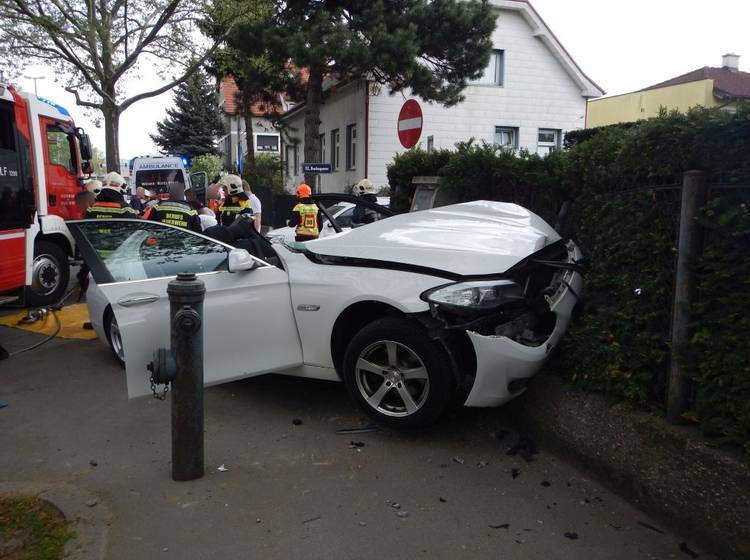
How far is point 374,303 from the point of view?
422 cm

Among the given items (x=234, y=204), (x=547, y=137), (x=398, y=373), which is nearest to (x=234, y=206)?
(x=234, y=204)

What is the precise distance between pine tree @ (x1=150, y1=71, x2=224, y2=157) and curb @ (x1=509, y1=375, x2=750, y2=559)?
1892 inches

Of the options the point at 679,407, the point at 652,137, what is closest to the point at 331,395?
the point at 679,407

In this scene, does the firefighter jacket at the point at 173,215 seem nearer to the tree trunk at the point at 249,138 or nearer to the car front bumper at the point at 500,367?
the car front bumper at the point at 500,367

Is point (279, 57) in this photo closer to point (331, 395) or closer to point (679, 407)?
point (331, 395)

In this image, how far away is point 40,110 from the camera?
931cm

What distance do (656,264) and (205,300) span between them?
286 centimetres

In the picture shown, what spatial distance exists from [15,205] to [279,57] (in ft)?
32.9

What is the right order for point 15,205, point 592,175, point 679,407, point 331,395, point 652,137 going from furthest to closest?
point 15,205
point 331,395
point 592,175
point 652,137
point 679,407

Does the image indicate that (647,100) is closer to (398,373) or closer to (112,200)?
(112,200)

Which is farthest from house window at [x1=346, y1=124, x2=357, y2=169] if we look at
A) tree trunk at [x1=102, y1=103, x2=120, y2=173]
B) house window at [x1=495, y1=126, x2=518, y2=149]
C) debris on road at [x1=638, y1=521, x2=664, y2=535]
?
debris on road at [x1=638, y1=521, x2=664, y2=535]

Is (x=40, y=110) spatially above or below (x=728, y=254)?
above

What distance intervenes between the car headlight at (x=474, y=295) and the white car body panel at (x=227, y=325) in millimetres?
1191

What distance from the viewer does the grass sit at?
289cm
